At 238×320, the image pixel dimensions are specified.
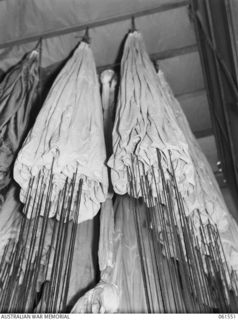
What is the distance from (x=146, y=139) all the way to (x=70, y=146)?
8.7 inches

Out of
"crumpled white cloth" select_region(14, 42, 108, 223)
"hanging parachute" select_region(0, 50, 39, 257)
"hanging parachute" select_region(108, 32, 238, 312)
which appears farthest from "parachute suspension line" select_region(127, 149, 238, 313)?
"hanging parachute" select_region(0, 50, 39, 257)

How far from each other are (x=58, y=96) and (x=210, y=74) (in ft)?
3.24

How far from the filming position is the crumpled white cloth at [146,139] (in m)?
1.01

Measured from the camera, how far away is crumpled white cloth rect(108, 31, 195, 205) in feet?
3.32

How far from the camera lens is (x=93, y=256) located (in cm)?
118

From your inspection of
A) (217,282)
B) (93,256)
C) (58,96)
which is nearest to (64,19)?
(58,96)

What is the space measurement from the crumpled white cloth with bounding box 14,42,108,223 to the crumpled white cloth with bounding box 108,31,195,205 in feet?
0.18

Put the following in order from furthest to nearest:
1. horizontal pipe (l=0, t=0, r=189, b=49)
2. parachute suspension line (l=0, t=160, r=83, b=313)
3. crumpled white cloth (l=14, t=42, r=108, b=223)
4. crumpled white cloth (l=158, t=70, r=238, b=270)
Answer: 1. horizontal pipe (l=0, t=0, r=189, b=49)
2. crumpled white cloth (l=158, t=70, r=238, b=270)
3. crumpled white cloth (l=14, t=42, r=108, b=223)
4. parachute suspension line (l=0, t=160, r=83, b=313)

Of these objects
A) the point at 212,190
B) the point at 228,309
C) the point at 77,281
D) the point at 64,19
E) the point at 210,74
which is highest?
the point at 64,19

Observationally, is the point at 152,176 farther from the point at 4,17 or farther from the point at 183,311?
the point at 4,17

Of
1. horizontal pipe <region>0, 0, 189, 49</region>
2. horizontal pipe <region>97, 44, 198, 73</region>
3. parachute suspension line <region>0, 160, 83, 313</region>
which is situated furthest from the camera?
horizontal pipe <region>97, 44, 198, 73</region>

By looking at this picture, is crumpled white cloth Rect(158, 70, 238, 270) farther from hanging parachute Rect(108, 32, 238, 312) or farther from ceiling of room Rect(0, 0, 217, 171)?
ceiling of room Rect(0, 0, 217, 171)

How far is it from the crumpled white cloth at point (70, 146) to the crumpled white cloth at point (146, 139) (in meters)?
0.06

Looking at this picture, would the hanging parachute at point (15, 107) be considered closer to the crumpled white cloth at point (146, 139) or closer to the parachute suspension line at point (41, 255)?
the parachute suspension line at point (41, 255)
